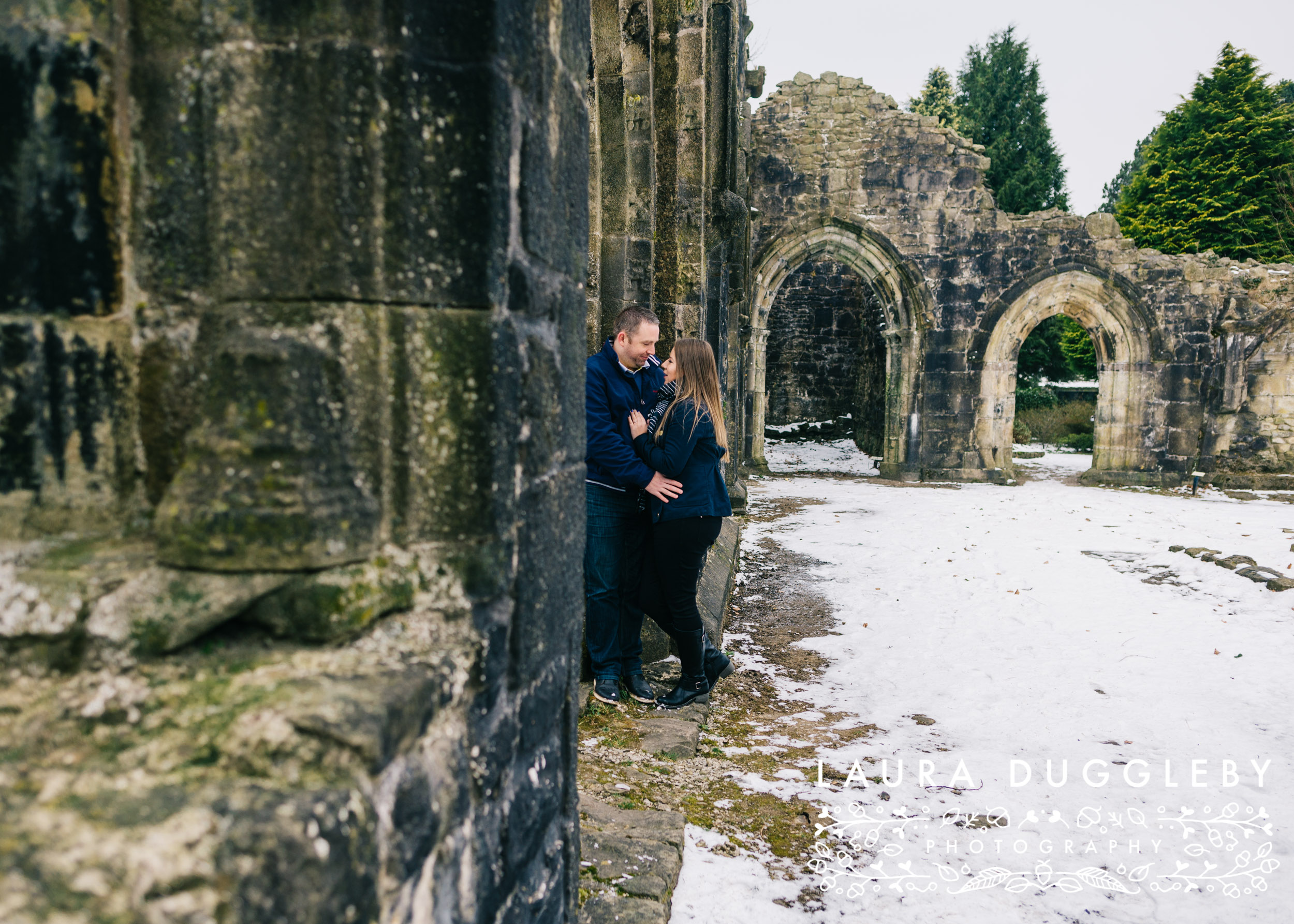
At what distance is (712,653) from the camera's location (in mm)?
3781

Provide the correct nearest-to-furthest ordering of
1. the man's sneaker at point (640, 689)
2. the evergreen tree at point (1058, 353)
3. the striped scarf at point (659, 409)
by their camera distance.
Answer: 1. the striped scarf at point (659, 409)
2. the man's sneaker at point (640, 689)
3. the evergreen tree at point (1058, 353)

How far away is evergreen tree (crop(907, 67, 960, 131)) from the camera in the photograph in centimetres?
2606

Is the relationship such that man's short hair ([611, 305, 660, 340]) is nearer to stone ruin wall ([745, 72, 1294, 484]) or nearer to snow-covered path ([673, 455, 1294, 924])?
snow-covered path ([673, 455, 1294, 924])

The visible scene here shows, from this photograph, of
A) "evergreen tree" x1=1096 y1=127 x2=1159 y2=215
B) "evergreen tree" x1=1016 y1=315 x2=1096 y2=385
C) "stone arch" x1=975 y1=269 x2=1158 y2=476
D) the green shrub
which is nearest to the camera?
"stone arch" x1=975 y1=269 x2=1158 y2=476

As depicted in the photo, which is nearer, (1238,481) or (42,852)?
(42,852)

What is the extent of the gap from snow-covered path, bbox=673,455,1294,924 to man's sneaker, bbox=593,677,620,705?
90 centimetres

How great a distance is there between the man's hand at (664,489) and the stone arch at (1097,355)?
11088 millimetres

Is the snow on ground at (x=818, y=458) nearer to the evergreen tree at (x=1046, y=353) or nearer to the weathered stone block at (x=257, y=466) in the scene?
the evergreen tree at (x=1046, y=353)

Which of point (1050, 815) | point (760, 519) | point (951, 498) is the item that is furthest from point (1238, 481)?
point (1050, 815)

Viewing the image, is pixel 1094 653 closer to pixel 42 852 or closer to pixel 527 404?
pixel 527 404

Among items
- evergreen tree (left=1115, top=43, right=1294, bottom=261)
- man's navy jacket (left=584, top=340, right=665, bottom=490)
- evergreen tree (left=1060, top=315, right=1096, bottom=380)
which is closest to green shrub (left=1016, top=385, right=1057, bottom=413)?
evergreen tree (left=1060, top=315, right=1096, bottom=380)

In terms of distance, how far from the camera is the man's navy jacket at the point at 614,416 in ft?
11.2

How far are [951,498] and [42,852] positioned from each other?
11433 millimetres

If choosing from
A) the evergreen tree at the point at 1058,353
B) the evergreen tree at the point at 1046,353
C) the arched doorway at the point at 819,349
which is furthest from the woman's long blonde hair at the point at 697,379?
the evergreen tree at the point at 1046,353
